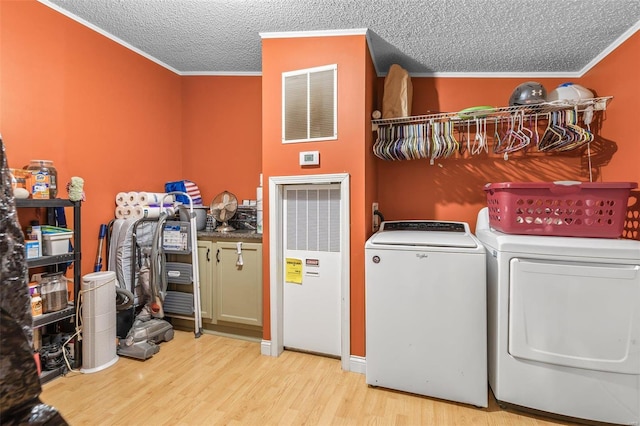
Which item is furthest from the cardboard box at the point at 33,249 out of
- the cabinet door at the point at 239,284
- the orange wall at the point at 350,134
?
the orange wall at the point at 350,134

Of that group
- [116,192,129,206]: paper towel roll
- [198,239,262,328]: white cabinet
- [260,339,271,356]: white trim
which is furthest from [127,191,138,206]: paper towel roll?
[260,339,271,356]: white trim

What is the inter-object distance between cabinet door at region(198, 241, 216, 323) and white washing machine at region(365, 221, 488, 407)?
5.06 feet

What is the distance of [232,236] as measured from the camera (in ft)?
9.11

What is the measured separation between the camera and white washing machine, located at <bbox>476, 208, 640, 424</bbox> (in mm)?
1656

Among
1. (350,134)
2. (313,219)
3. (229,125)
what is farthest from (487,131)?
(229,125)

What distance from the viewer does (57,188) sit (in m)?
2.29

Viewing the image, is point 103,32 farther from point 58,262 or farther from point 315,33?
point 58,262

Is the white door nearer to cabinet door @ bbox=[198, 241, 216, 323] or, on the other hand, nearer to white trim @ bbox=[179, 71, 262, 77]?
cabinet door @ bbox=[198, 241, 216, 323]

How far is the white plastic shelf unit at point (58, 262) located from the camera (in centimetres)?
200

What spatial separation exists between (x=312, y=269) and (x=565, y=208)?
5.86ft

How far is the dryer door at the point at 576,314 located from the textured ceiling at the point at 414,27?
1687 mm

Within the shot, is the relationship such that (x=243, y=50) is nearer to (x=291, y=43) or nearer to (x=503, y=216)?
(x=291, y=43)

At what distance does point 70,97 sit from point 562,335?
3821mm

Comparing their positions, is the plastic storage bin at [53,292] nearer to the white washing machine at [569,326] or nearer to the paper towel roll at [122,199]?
the paper towel roll at [122,199]
